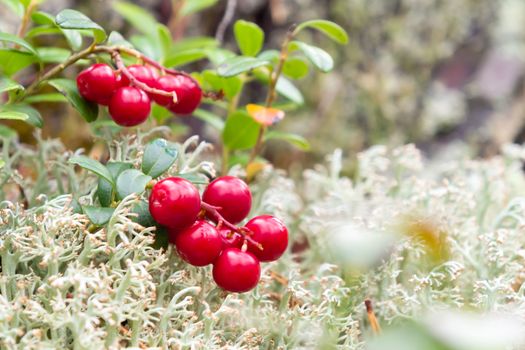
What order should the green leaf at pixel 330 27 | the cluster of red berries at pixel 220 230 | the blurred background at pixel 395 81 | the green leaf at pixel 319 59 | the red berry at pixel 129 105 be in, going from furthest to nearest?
1. the blurred background at pixel 395 81
2. the green leaf at pixel 330 27
3. the green leaf at pixel 319 59
4. the red berry at pixel 129 105
5. the cluster of red berries at pixel 220 230

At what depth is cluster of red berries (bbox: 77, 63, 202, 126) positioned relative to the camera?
3.37 feet

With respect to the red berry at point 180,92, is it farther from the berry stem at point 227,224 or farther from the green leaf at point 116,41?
the berry stem at point 227,224

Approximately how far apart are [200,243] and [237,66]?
398 millimetres

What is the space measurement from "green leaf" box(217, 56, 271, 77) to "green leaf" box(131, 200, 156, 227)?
1.06 feet

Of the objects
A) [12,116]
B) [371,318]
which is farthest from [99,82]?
[371,318]

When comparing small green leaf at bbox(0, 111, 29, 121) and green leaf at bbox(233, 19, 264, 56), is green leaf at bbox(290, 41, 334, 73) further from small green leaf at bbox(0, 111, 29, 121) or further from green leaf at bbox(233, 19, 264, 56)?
small green leaf at bbox(0, 111, 29, 121)

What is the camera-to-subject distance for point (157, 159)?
0.97 metres

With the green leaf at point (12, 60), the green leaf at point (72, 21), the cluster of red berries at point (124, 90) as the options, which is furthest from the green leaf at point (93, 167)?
the green leaf at point (12, 60)

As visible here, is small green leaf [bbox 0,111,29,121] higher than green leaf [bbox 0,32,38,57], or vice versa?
green leaf [bbox 0,32,38,57]

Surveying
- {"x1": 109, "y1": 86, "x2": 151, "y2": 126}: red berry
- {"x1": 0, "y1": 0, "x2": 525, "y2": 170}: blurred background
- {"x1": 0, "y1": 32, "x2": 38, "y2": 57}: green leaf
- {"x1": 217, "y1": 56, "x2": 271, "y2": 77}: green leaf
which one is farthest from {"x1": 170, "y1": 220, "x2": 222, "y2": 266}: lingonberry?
{"x1": 0, "y1": 0, "x2": 525, "y2": 170}: blurred background

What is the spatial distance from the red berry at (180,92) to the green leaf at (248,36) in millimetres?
235

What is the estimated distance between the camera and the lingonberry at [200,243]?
35.6 inches

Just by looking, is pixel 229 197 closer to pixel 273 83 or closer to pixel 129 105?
pixel 129 105

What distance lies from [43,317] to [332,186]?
880 mm
